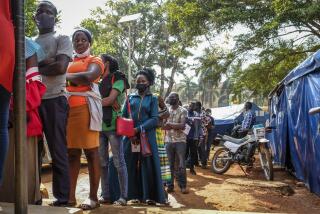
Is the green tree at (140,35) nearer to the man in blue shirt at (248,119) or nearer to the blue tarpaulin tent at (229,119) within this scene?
the blue tarpaulin tent at (229,119)

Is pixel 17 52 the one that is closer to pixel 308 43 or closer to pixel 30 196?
pixel 30 196

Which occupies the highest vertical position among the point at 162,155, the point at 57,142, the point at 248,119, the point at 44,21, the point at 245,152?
the point at 44,21

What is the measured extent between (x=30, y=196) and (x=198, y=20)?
10.2 m

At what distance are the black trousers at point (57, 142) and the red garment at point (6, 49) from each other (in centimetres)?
107

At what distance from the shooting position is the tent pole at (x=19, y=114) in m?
1.73

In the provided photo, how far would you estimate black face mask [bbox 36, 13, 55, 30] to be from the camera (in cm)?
306

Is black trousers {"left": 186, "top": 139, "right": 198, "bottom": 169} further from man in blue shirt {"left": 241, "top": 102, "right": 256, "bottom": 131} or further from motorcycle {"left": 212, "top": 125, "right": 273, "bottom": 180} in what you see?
man in blue shirt {"left": 241, "top": 102, "right": 256, "bottom": 131}

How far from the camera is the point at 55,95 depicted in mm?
2971

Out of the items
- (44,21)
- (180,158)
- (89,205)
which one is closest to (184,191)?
(180,158)

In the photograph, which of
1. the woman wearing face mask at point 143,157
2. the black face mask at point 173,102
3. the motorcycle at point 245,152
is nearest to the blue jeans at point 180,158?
the black face mask at point 173,102

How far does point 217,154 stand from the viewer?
9742 millimetres

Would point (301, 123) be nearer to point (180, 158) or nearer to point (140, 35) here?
point (180, 158)

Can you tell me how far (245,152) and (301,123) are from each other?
266cm

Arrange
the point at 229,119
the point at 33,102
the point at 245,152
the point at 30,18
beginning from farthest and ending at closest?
the point at 229,119, the point at 30,18, the point at 245,152, the point at 33,102
